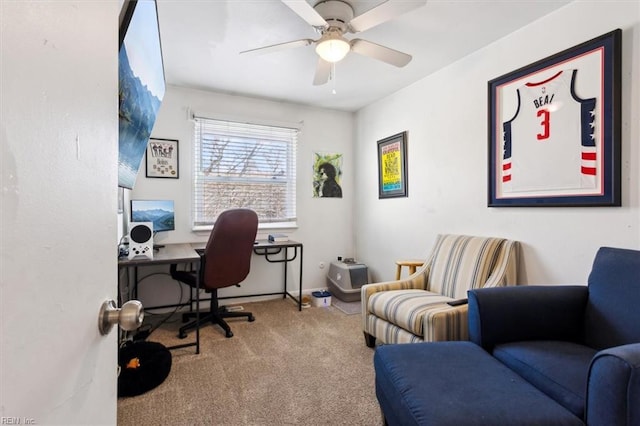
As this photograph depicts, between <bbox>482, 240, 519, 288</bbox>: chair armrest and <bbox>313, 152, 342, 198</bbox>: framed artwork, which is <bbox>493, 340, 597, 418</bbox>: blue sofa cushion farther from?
<bbox>313, 152, 342, 198</bbox>: framed artwork

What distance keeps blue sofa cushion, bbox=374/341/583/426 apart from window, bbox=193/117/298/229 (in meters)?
2.51

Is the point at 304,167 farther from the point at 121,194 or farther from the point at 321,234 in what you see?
the point at 121,194

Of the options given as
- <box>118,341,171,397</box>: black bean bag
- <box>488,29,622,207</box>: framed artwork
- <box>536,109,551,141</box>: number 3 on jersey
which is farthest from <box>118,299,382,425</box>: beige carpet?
<box>536,109,551,141</box>: number 3 on jersey

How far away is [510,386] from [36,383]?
140cm

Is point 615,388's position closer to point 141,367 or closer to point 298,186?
point 141,367

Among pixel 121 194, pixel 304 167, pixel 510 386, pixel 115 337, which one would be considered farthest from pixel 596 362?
pixel 304 167

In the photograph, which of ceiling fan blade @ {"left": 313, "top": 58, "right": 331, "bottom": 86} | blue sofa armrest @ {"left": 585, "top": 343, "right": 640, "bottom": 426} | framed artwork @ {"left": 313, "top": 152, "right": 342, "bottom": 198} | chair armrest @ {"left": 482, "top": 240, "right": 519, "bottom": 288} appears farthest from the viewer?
framed artwork @ {"left": 313, "top": 152, "right": 342, "bottom": 198}

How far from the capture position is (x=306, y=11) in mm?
1633

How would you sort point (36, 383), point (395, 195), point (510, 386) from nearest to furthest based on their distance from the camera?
point (36, 383) → point (510, 386) → point (395, 195)

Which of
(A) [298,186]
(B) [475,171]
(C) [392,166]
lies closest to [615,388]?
(B) [475,171]

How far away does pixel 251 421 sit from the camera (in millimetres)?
1574

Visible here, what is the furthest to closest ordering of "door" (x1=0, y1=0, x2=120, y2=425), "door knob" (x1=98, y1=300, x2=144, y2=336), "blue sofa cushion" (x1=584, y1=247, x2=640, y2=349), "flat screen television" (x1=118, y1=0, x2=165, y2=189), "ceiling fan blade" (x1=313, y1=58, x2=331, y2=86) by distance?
"ceiling fan blade" (x1=313, y1=58, x2=331, y2=86) < "blue sofa cushion" (x1=584, y1=247, x2=640, y2=349) < "flat screen television" (x1=118, y1=0, x2=165, y2=189) < "door knob" (x1=98, y1=300, x2=144, y2=336) < "door" (x1=0, y1=0, x2=120, y2=425)

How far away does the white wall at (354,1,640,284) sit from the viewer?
1662 mm

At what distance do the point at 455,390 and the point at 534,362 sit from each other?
45 cm
